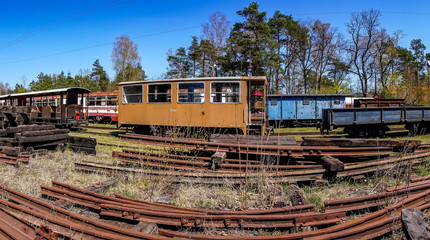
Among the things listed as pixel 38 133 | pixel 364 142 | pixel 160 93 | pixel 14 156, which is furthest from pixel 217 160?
pixel 160 93

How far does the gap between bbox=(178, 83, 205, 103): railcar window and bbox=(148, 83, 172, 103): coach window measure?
1.84 feet

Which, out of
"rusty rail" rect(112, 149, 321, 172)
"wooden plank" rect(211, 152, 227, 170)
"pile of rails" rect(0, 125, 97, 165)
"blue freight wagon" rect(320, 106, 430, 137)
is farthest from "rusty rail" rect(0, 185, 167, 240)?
"blue freight wagon" rect(320, 106, 430, 137)

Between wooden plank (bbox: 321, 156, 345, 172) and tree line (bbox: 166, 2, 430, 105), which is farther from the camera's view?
tree line (bbox: 166, 2, 430, 105)

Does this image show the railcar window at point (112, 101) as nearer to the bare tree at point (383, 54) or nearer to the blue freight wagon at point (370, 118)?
the blue freight wagon at point (370, 118)

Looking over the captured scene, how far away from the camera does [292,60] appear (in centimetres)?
4147

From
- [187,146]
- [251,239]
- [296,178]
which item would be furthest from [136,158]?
[251,239]

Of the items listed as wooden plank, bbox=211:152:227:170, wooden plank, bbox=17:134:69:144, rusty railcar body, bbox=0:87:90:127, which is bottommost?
wooden plank, bbox=211:152:227:170

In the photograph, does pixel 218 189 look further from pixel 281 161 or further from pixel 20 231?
pixel 20 231

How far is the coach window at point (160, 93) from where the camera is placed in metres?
10.6

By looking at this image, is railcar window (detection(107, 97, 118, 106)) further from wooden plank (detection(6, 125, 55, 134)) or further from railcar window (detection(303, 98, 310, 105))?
railcar window (detection(303, 98, 310, 105))

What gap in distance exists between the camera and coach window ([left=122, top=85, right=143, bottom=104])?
11.4 meters

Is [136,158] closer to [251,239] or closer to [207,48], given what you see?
[251,239]

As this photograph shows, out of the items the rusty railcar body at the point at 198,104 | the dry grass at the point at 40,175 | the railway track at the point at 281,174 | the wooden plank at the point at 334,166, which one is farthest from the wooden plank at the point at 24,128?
the wooden plank at the point at 334,166

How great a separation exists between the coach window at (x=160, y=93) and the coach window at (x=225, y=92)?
2.04 m
